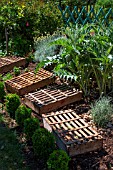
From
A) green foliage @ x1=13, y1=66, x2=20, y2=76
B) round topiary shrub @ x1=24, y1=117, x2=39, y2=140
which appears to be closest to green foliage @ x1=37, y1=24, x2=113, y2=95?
round topiary shrub @ x1=24, y1=117, x2=39, y2=140

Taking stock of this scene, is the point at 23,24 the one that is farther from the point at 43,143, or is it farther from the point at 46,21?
the point at 43,143

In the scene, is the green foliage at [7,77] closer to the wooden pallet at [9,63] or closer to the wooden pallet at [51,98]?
the wooden pallet at [9,63]

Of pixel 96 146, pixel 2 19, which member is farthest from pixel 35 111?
pixel 2 19

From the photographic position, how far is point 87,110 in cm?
558

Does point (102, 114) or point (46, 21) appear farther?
point (46, 21)

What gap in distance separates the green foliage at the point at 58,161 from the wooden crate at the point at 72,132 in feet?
1.17

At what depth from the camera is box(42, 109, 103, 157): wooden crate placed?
4.41m

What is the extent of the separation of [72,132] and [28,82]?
6.87 feet

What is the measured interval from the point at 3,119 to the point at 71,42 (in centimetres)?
165

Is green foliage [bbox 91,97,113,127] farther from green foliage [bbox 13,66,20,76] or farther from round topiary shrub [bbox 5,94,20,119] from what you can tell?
green foliage [bbox 13,66,20,76]

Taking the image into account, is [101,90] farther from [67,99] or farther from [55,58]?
[55,58]

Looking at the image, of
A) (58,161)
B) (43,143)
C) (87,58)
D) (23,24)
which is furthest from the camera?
(23,24)

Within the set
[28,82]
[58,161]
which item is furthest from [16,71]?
[58,161]

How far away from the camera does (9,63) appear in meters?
7.62
